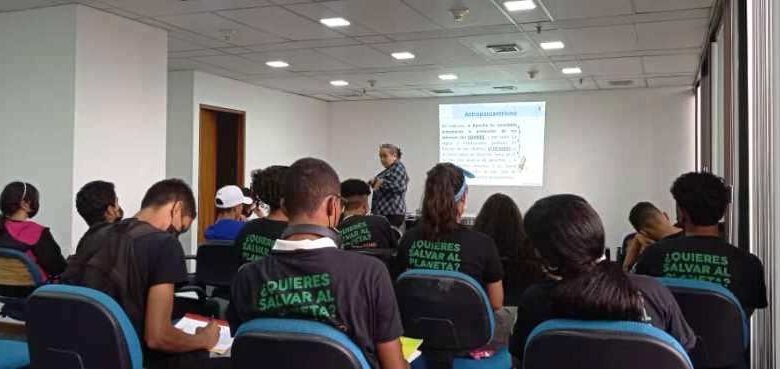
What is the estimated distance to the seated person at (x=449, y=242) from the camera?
2602 mm

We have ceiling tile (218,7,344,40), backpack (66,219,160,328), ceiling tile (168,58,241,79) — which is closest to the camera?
backpack (66,219,160,328)

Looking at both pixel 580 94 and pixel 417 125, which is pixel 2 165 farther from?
pixel 580 94

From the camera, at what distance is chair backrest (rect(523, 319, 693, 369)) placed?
1.25 m

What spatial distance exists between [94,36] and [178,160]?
3114mm

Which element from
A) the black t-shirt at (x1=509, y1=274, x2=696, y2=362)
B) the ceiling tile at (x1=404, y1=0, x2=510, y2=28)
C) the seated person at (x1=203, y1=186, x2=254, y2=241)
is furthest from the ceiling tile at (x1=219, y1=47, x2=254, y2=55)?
the black t-shirt at (x1=509, y1=274, x2=696, y2=362)

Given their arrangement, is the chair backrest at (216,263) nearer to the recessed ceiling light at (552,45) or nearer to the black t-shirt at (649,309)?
the black t-shirt at (649,309)

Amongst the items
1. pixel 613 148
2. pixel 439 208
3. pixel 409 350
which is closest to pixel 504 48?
pixel 613 148

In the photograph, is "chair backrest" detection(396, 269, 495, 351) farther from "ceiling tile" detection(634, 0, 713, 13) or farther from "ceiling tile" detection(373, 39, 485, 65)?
"ceiling tile" detection(373, 39, 485, 65)

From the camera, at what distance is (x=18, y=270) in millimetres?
3109

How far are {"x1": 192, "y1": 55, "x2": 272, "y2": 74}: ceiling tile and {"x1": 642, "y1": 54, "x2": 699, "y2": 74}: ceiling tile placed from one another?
4457 mm

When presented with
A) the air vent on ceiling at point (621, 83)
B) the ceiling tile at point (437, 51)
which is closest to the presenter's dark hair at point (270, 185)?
the ceiling tile at point (437, 51)

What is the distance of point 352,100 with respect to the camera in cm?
1084

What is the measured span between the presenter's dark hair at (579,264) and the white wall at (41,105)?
4.48m

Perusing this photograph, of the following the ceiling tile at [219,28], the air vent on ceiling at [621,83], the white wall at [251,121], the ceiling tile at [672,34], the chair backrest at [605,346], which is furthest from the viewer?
the air vent on ceiling at [621,83]
